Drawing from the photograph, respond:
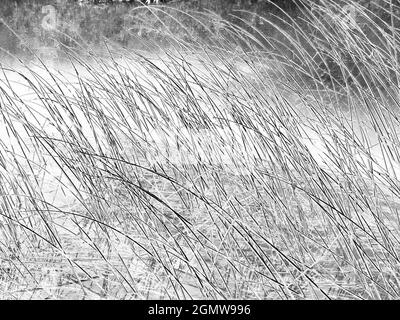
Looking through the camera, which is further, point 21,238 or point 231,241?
point 21,238

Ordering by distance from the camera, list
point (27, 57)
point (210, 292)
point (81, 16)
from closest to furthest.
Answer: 1. point (210, 292)
2. point (27, 57)
3. point (81, 16)

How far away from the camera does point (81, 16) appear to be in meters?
7.54

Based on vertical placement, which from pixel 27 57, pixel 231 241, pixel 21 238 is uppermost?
pixel 231 241

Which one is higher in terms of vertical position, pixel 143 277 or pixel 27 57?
A: pixel 143 277

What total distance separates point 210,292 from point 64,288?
41 cm

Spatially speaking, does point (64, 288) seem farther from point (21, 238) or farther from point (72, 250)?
point (21, 238)
